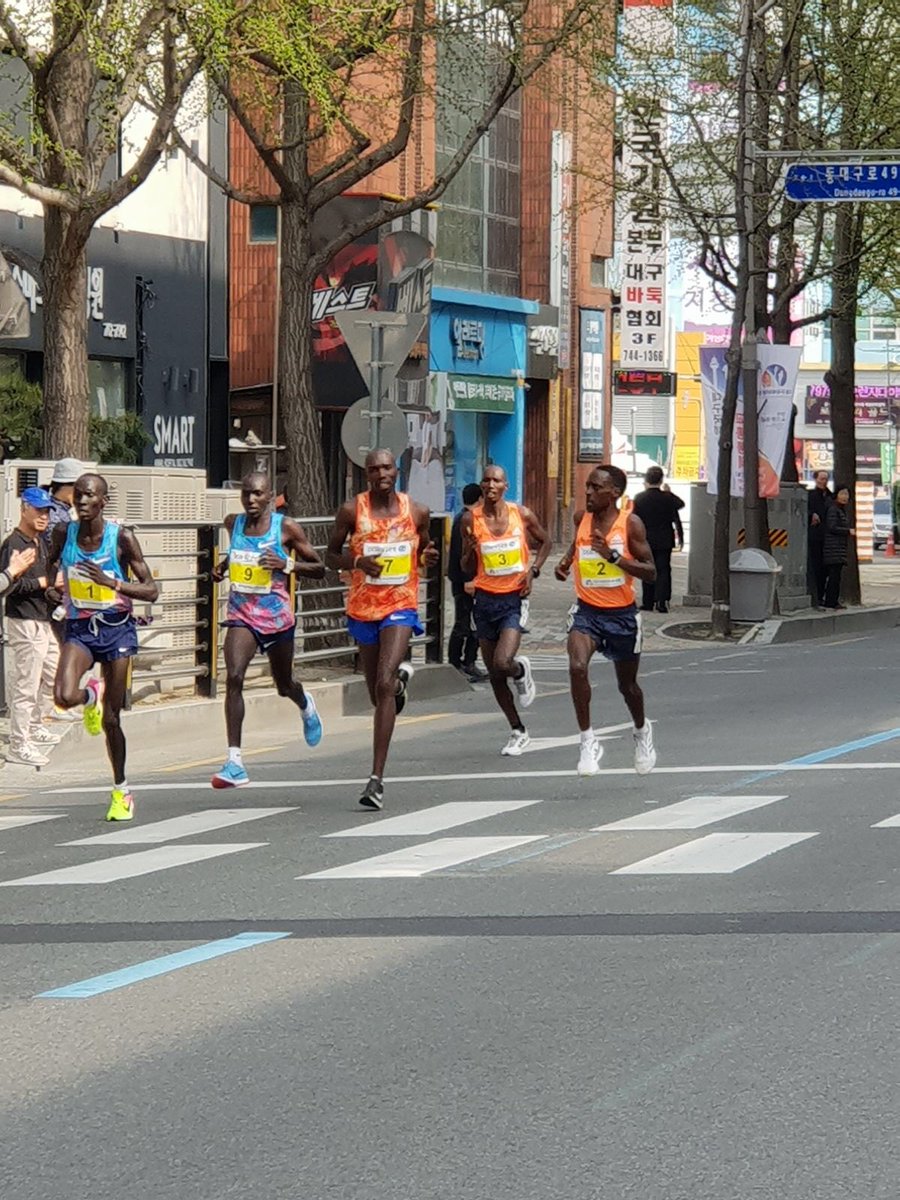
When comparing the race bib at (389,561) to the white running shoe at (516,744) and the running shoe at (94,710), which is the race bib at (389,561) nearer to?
the running shoe at (94,710)

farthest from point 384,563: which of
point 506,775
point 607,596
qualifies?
point 506,775

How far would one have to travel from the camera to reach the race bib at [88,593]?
40.4 feet

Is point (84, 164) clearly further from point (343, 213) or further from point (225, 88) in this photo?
point (343, 213)

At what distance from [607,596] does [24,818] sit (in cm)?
346

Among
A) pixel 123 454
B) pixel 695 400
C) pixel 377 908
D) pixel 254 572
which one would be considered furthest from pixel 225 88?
pixel 695 400

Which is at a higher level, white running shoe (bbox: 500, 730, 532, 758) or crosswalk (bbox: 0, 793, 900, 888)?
crosswalk (bbox: 0, 793, 900, 888)

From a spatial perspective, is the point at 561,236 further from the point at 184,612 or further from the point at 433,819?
the point at 433,819

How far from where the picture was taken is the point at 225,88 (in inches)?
833

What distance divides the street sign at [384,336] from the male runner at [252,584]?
5832mm

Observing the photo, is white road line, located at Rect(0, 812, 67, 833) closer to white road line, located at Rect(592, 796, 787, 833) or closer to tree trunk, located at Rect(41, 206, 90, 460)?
white road line, located at Rect(592, 796, 787, 833)

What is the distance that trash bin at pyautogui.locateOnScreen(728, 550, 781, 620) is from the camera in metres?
29.8

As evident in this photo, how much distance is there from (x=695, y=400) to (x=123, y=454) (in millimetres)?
70650

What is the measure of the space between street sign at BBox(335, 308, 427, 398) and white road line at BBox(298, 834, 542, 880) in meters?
8.55

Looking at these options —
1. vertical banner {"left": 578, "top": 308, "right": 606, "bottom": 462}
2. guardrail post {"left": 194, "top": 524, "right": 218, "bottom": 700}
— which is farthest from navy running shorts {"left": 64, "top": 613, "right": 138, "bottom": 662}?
vertical banner {"left": 578, "top": 308, "right": 606, "bottom": 462}
